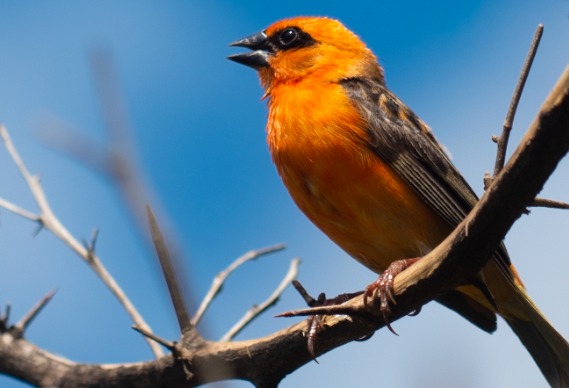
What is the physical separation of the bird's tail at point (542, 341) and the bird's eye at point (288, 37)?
287 centimetres

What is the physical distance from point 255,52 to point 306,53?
0.53m

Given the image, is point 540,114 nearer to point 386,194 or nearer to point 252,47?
point 386,194

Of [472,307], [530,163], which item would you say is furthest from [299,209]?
[530,163]

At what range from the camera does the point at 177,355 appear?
4695mm

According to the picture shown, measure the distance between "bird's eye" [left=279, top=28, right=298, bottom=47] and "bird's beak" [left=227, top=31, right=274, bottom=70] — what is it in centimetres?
12

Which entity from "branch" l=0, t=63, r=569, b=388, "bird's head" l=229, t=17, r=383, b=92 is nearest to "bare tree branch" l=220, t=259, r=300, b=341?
"branch" l=0, t=63, r=569, b=388

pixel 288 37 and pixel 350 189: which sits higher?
pixel 288 37

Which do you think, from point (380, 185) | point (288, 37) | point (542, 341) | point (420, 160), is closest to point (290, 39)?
point (288, 37)

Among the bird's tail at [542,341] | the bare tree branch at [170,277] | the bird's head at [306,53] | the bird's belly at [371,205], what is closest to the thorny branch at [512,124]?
the bare tree branch at [170,277]

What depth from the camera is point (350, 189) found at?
203 inches

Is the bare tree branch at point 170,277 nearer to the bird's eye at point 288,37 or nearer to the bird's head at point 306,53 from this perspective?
the bird's head at point 306,53

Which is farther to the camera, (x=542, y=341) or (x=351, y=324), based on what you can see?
(x=542, y=341)

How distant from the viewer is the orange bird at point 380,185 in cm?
520

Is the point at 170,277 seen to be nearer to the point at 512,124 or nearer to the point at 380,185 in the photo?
the point at 512,124
